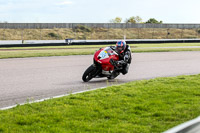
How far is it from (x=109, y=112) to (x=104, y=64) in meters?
4.39

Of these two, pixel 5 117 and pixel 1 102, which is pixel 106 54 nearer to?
pixel 1 102

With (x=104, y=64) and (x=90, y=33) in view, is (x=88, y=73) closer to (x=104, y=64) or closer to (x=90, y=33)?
(x=104, y=64)

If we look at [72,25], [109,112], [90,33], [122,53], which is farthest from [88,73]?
[72,25]

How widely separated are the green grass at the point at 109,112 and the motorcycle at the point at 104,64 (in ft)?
6.99

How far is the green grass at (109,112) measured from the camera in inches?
206

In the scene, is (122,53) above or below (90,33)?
below

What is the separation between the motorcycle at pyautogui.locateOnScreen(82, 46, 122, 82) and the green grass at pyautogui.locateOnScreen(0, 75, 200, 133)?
6.99ft

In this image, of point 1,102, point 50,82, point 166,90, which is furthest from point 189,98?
point 50,82

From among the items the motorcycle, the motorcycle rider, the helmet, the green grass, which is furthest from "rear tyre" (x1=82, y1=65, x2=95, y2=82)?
the green grass

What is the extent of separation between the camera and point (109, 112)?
611 centimetres

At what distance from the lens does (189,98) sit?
728 cm

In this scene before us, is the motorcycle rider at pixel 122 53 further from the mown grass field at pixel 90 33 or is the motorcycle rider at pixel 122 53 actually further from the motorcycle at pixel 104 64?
the mown grass field at pixel 90 33

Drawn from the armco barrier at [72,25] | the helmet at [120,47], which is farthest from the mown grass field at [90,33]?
the helmet at [120,47]

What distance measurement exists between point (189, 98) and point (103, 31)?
7158cm
